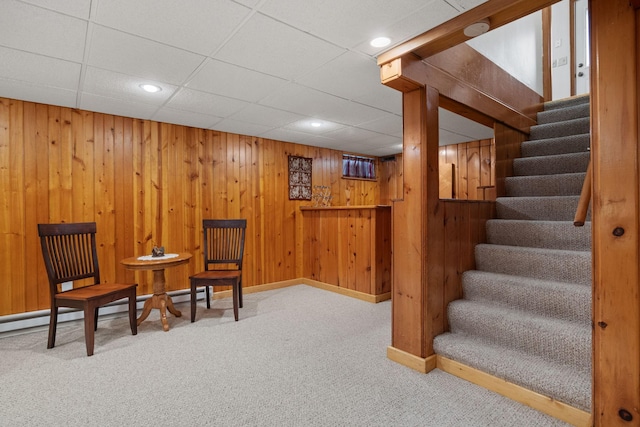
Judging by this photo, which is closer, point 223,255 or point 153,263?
point 153,263

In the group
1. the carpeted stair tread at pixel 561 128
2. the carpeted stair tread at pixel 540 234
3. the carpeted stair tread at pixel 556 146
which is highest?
the carpeted stair tread at pixel 561 128

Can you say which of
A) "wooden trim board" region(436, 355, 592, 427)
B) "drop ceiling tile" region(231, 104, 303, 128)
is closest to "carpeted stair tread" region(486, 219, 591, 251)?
"wooden trim board" region(436, 355, 592, 427)

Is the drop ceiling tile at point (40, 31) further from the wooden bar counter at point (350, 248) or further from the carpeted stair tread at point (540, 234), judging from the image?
the carpeted stair tread at point (540, 234)

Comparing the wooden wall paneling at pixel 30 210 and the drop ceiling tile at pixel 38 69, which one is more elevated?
the drop ceiling tile at pixel 38 69

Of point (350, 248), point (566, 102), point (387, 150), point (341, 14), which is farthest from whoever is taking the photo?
point (387, 150)

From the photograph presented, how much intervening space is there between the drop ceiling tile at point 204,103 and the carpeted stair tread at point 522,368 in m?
2.85

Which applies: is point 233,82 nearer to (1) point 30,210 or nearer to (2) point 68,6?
(2) point 68,6

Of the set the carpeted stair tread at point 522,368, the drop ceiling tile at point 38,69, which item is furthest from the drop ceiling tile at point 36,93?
the carpeted stair tread at point 522,368

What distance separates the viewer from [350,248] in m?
4.40

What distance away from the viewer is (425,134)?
2.24 m

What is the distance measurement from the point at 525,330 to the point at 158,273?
3.28 meters

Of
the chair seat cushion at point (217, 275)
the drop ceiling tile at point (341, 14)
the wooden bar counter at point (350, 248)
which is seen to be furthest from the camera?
the wooden bar counter at point (350, 248)

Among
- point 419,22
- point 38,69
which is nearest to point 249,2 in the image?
point 419,22

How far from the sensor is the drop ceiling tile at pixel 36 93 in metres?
2.75
